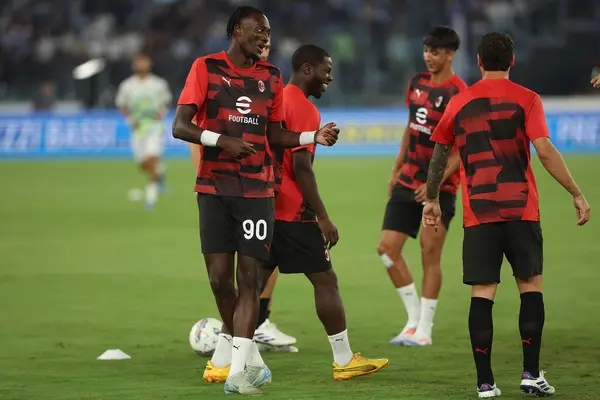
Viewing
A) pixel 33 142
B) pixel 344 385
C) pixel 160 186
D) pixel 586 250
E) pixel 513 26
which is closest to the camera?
pixel 344 385

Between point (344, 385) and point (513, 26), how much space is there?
27.1 meters

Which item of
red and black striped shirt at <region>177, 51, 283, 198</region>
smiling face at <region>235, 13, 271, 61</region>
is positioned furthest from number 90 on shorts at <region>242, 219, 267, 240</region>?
smiling face at <region>235, 13, 271, 61</region>

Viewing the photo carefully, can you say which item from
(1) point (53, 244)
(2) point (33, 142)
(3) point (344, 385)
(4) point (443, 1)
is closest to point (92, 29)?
(2) point (33, 142)

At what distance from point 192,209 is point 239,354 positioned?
12685mm

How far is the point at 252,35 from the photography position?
285 inches

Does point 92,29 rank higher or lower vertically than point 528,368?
higher

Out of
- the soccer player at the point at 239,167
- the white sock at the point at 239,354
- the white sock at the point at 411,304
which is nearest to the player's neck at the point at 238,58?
the soccer player at the point at 239,167

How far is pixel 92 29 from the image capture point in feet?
113

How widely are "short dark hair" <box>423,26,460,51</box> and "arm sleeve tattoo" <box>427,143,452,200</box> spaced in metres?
2.26

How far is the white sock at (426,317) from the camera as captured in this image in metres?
9.15

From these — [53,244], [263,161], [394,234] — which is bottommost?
[53,244]

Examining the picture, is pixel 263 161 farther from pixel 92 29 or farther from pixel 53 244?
pixel 92 29

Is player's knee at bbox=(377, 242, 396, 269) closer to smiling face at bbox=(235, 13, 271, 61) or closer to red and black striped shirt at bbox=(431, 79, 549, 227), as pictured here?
red and black striped shirt at bbox=(431, 79, 549, 227)

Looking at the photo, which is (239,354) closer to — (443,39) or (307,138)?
(307,138)
